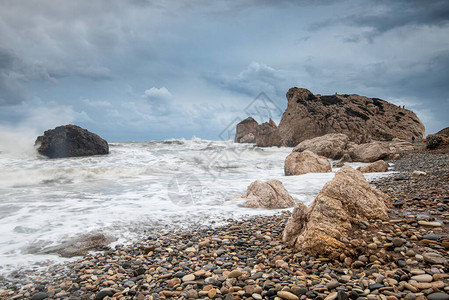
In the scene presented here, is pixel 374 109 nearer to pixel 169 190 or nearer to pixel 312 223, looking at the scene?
pixel 169 190

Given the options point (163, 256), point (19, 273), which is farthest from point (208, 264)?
point (19, 273)

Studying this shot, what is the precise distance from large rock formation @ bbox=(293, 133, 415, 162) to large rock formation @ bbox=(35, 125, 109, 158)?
638 inches

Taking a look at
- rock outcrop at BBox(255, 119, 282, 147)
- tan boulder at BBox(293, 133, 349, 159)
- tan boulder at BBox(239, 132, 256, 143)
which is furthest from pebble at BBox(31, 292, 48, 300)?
tan boulder at BBox(239, 132, 256, 143)

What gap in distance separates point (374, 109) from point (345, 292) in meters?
44.6

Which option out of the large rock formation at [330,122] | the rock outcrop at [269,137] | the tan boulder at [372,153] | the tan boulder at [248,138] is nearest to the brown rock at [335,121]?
the large rock formation at [330,122]

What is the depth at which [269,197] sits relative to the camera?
19.7 ft

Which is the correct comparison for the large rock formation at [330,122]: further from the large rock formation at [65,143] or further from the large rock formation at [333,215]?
the large rock formation at [333,215]

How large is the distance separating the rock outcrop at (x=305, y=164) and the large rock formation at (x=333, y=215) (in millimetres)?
6769

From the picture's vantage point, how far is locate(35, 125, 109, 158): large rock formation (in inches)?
715

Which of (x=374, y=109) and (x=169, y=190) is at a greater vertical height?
(x=374, y=109)

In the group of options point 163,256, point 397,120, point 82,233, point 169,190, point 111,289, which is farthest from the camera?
point 397,120

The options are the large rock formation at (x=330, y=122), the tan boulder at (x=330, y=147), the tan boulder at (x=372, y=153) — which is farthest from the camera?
the large rock formation at (x=330, y=122)

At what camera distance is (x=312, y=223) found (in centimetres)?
332

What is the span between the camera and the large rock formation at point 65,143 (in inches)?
715
